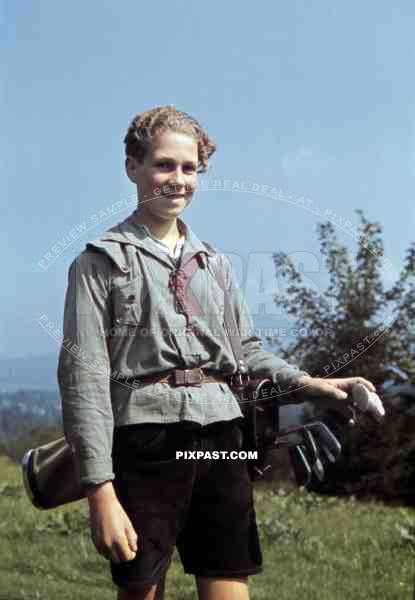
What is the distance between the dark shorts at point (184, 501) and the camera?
2.30m

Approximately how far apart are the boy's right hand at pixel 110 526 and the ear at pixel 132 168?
29.4 inches

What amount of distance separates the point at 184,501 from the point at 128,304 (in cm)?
47

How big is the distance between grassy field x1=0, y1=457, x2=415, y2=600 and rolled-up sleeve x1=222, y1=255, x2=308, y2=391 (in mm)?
1872

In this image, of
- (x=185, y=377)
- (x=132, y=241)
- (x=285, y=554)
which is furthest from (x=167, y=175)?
(x=285, y=554)

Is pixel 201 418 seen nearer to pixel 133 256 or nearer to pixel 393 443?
pixel 133 256

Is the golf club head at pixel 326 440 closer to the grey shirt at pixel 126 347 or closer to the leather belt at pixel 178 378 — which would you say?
the grey shirt at pixel 126 347

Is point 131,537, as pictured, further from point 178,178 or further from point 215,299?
point 178,178

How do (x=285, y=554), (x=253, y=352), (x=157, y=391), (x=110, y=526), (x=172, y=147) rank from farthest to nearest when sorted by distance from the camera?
1. (x=285, y=554)
2. (x=253, y=352)
3. (x=172, y=147)
4. (x=157, y=391)
5. (x=110, y=526)

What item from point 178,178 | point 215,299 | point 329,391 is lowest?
point 329,391

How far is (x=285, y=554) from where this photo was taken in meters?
4.69

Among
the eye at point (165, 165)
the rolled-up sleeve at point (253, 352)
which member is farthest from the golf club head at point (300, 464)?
the eye at point (165, 165)

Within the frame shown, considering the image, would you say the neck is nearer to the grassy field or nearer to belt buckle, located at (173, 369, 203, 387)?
belt buckle, located at (173, 369, 203, 387)

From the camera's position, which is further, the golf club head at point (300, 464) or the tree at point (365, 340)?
the tree at point (365, 340)

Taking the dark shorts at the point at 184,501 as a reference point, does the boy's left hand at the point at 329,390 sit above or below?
above
